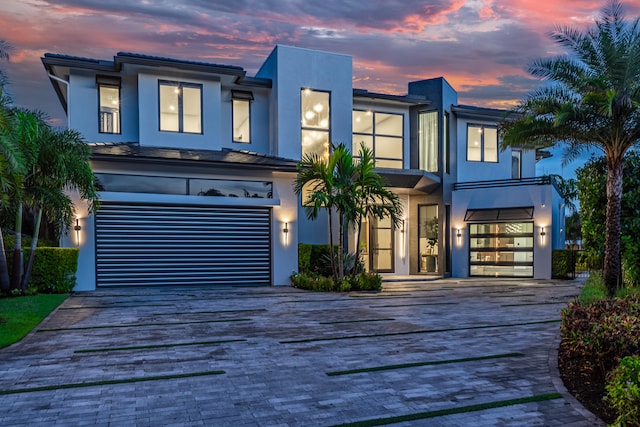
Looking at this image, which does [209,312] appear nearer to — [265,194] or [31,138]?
[31,138]

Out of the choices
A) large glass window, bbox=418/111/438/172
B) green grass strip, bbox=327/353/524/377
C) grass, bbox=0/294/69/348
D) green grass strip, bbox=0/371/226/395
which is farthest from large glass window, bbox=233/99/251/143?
green grass strip, bbox=327/353/524/377

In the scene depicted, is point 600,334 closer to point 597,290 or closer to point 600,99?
point 597,290

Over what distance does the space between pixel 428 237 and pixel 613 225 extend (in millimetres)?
11124

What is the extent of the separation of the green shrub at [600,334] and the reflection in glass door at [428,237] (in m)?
15.4

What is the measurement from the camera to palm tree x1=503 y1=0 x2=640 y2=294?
36.3 ft

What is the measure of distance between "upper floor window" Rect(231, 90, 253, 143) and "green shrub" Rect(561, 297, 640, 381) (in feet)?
50.7

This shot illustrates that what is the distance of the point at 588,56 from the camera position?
39.0 feet

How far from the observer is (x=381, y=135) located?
21.7 m

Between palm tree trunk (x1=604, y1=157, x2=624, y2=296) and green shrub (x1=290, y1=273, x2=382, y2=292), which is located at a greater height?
palm tree trunk (x1=604, y1=157, x2=624, y2=296)

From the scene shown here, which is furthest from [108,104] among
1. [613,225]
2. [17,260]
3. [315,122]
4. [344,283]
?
[613,225]

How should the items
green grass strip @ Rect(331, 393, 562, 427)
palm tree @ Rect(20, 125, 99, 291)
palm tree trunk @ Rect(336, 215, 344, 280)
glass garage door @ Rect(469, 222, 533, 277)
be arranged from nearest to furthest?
green grass strip @ Rect(331, 393, 562, 427), palm tree @ Rect(20, 125, 99, 291), palm tree trunk @ Rect(336, 215, 344, 280), glass garage door @ Rect(469, 222, 533, 277)

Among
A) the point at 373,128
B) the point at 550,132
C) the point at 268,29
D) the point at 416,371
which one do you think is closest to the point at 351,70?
the point at 373,128

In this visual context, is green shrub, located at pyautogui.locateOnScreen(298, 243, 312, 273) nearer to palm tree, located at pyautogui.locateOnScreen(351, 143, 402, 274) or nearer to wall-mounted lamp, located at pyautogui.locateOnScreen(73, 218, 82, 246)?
palm tree, located at pyautogui.locateOnScreen(351, 143, 402, 274)

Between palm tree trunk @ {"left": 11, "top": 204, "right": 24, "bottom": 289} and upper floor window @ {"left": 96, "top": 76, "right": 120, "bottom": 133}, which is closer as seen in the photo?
palm tree trunk @ {"left": 11, "top": 204, "right": 24, "bottom": 289}
